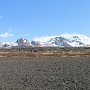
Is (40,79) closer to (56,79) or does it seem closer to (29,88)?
(56,79)

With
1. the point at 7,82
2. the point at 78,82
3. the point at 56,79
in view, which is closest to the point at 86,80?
the point at 78,82

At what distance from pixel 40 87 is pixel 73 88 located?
122 inches

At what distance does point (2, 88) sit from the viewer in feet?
85.3

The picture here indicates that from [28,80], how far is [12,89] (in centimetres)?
470

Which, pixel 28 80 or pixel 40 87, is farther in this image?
pixel 28 80

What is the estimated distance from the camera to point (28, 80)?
30094 mm

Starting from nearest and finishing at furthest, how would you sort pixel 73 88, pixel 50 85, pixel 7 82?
pixel 73 88, pixel 50 85, pixel 7 82

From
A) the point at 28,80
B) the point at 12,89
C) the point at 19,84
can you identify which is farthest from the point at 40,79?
the point at 12,89

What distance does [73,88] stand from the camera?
2478cm

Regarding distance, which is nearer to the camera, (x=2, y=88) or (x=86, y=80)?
(x=2, y=88)

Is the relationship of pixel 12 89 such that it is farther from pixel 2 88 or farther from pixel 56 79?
pixel 56 79

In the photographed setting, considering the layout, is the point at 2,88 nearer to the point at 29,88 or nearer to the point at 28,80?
the point at 29,88

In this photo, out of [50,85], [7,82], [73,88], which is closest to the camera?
[73,88]

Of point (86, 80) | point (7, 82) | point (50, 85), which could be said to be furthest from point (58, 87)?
point (7, 82)
